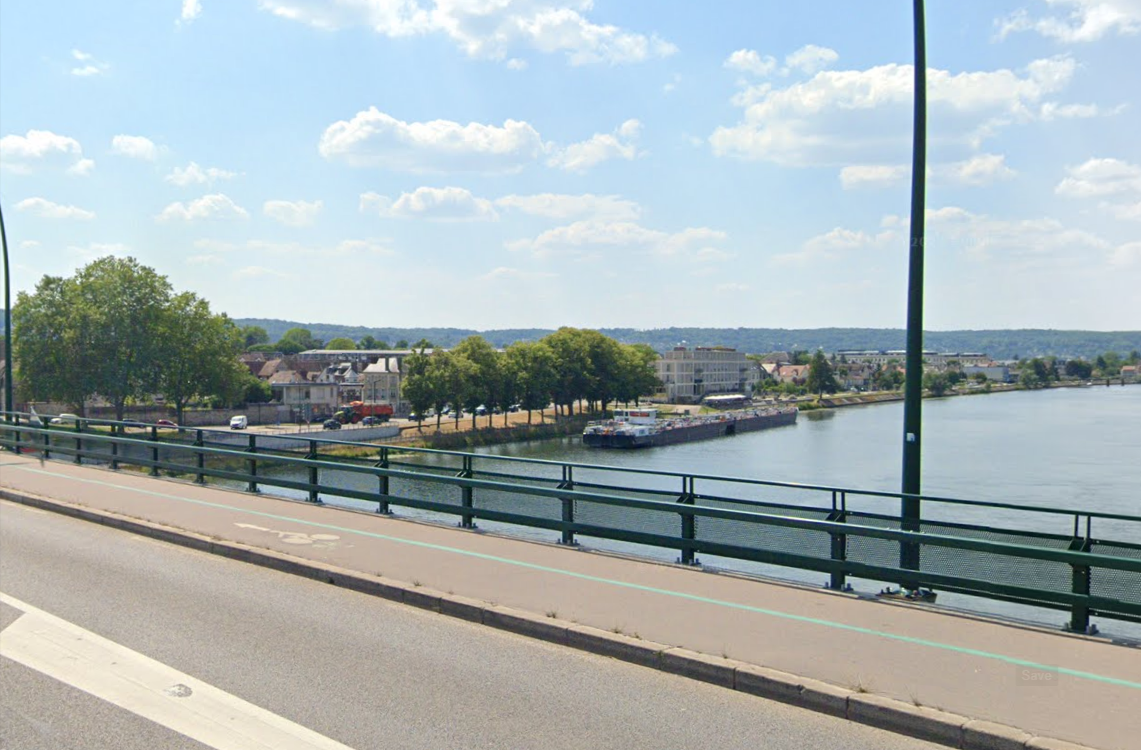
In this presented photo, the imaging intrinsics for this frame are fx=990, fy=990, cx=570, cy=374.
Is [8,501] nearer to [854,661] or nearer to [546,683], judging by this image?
[546,683]

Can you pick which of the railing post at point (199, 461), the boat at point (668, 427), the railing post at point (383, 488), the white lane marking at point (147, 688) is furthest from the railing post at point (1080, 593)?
the boat at point (668, 427)

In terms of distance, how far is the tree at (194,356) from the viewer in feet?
321

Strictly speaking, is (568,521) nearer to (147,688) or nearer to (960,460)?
(147,688)

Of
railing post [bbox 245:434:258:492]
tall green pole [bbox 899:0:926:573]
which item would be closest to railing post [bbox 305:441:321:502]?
railing post [bbox 245:434:258:492]

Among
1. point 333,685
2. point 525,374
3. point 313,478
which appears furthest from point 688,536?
point 525,374

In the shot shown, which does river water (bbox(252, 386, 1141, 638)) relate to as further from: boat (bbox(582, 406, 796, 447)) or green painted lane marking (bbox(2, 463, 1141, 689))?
boat (bbox(582, 406, 796, 447))

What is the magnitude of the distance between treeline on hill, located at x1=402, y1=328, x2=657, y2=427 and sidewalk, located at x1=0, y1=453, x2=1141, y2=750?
267 ft

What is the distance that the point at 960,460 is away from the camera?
65.5 m

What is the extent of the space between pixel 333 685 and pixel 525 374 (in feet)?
326

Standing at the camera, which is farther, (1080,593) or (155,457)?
(155,457)

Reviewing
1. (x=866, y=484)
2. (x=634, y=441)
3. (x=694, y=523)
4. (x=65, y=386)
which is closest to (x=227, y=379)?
(x=65, y=386)

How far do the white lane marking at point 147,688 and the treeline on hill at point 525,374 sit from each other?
8595cm

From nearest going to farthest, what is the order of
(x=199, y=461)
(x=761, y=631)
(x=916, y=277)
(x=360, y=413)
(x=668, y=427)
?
(x=761, y=631)
(x=916, y=277)
(x=199, y=461)
(x=668, y=427)
(x=360, y=413)

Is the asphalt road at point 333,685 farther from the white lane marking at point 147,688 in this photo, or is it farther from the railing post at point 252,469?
the railing post at point 252,469
